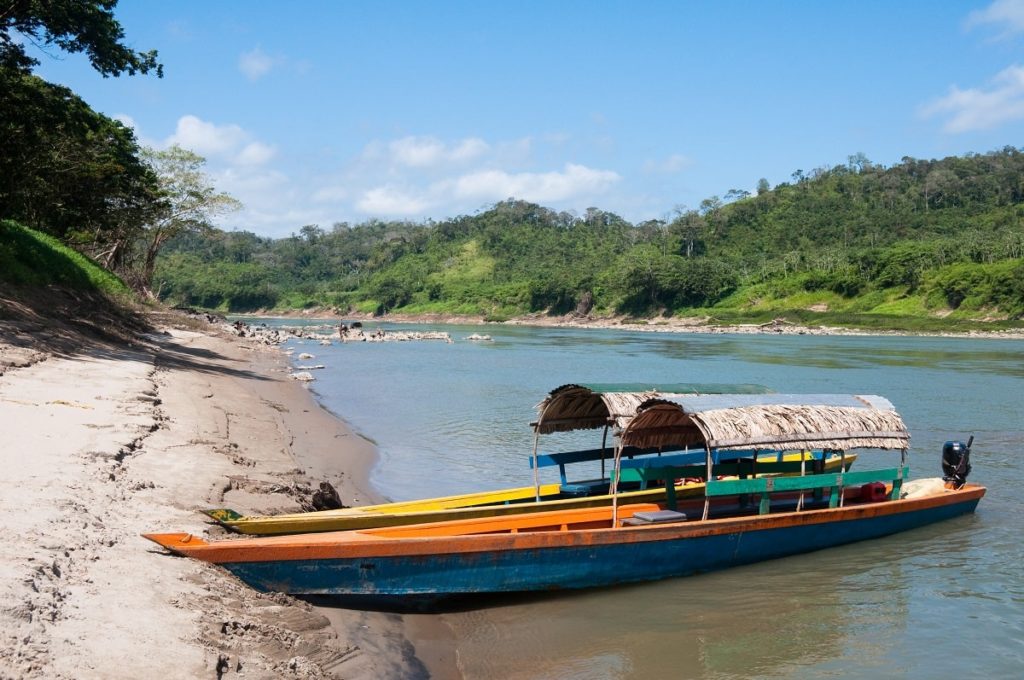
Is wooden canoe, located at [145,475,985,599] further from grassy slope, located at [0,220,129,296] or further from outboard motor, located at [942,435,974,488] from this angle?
grassy slope, located at [0,220,129,296]

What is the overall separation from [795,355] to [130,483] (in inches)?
1730

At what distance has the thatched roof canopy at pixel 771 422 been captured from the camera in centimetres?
930

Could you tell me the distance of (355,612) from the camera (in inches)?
291

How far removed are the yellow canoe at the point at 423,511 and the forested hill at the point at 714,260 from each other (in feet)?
175

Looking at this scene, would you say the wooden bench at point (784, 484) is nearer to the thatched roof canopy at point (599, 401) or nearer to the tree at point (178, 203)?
the thatched roof canopy at point (599, 401)

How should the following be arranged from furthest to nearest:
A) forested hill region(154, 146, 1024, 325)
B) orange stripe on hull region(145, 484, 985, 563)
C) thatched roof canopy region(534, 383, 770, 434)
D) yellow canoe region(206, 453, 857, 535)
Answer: forested hill region(154, 146, 1024, 325)
thatched roof canopy region(534, 383, 770, 434)
yellow canoe region(206, 453, 857, 535)
orange stripe on hull region(145, 484, 985, 563)

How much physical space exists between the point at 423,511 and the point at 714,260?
334 ft

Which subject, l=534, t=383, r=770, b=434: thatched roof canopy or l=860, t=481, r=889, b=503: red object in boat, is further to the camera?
l=860, t=481, r=889, b=503: red object in boat

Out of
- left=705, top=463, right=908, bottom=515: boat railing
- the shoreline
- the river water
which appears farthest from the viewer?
the shoreline

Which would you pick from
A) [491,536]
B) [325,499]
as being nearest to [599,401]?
[491,536]

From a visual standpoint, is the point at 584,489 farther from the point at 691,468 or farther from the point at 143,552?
the point at 143,552

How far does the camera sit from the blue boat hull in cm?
719

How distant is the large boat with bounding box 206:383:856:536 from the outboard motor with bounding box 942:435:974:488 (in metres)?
2.09

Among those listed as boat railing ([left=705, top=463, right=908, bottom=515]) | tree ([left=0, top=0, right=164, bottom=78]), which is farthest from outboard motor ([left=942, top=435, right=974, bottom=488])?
tree ([left=0, top=0, right=164, bottom=78])
